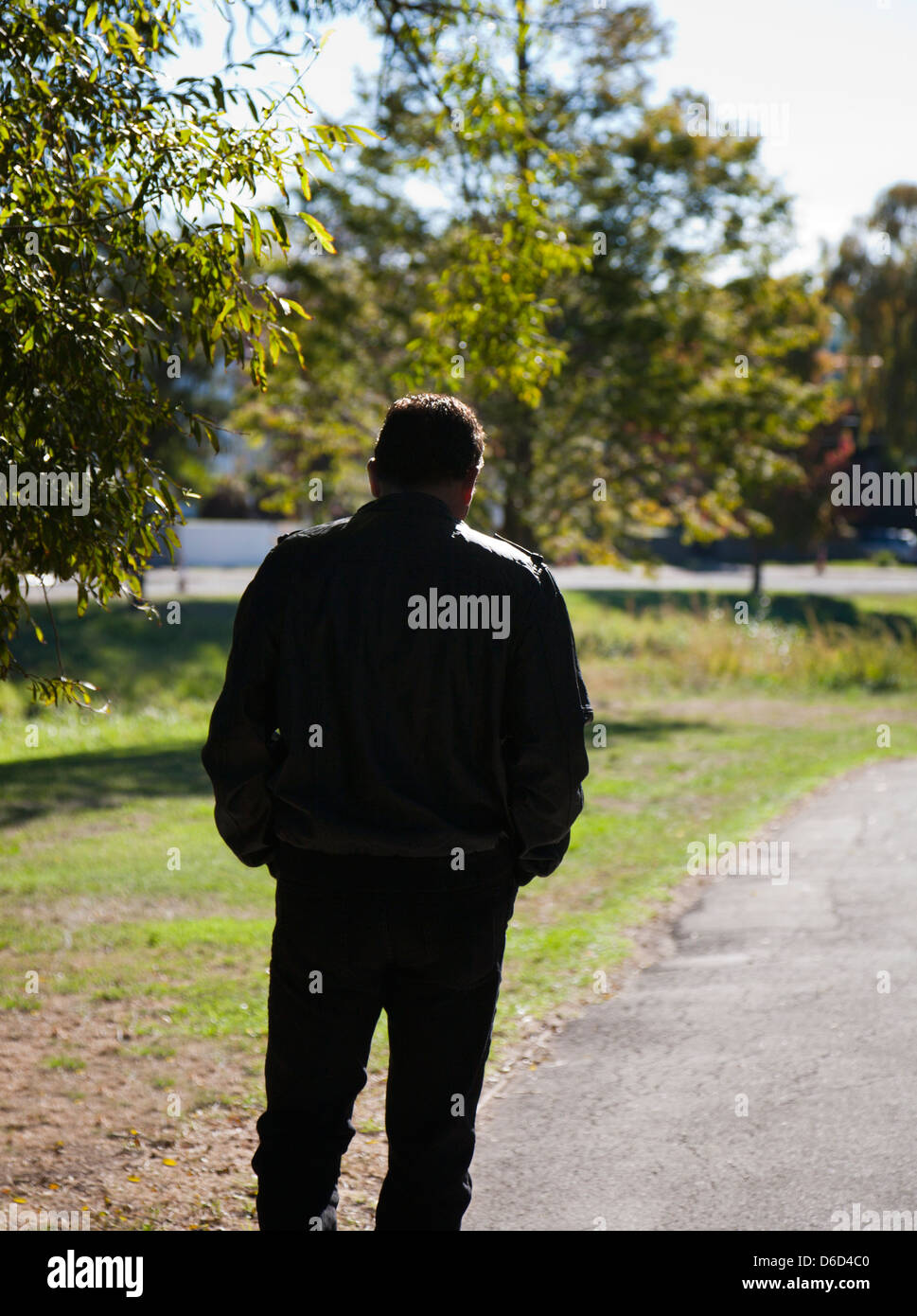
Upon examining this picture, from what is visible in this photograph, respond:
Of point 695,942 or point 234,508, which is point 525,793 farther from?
point 234,508

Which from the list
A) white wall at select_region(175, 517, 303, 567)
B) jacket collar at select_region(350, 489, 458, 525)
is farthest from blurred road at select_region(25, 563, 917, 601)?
jacket collar at select_region(350, 489, 458, 525)

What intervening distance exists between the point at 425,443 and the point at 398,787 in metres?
0.77

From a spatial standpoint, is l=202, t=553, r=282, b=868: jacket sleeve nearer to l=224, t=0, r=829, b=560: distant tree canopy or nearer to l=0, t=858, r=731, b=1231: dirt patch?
l=0, t=858, r=731, b=1231: dirt patch

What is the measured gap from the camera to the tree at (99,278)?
145 inches

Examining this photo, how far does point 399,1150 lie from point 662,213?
16.5 meters

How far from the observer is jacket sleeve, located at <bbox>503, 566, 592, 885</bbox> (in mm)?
2883

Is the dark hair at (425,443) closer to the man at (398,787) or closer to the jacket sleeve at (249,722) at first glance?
the man at (398,787)

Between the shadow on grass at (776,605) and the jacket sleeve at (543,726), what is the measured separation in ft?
82.2

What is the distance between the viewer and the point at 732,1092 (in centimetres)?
470

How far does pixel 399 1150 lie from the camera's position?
9.70ft

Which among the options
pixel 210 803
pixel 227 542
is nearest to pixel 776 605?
pixel 227 542

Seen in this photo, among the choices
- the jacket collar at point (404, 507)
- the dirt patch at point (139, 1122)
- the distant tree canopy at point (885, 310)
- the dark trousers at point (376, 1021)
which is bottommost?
the dirt patch at point (139, 1122)

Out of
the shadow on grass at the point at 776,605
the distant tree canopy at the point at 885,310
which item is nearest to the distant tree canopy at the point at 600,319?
the shadow on grass at the point at 776,605

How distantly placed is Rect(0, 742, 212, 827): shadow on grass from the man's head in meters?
7.64
